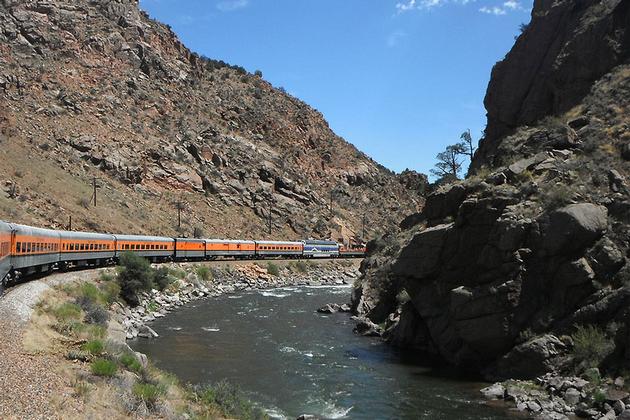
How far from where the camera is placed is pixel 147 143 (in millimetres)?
76000

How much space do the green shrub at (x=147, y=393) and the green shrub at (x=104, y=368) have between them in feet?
2.09

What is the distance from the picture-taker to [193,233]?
229 ft

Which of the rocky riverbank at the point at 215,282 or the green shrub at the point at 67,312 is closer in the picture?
the green shrub at the point at 67,312

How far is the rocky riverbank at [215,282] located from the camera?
97.1ft

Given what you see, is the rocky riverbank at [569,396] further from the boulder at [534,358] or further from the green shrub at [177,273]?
the green shrub at [177,273]

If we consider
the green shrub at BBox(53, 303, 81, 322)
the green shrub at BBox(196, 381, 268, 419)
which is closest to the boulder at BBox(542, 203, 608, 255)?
the green shrub at BBox(196, 381, 268, 419)

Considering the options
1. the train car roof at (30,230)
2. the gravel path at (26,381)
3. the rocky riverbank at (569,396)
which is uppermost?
the train car roof at (30,230)

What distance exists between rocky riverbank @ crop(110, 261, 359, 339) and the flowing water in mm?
1448

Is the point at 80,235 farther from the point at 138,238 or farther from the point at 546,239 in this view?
the point at 546,239

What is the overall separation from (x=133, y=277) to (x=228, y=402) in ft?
77.3

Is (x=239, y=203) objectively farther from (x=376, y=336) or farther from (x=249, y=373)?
(x=249, y=373)

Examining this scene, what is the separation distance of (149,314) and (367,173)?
92010 millimetres

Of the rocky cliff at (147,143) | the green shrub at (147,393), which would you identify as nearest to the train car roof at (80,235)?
the rocky cliff at (147,143)

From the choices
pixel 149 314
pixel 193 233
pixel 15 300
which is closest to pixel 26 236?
pixel 15 300
